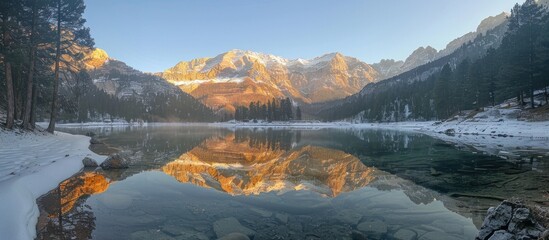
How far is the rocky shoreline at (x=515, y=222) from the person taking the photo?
6.46 meters

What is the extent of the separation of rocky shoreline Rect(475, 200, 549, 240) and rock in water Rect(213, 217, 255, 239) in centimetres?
614

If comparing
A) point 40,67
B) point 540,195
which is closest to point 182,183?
point 540,195

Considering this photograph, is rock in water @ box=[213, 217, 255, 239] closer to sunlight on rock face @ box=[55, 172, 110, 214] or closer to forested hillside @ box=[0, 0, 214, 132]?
sunlight on rock face @ box=[55, 172, 110, 214]

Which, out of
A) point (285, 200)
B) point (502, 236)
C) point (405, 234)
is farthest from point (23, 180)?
point (502, 236)

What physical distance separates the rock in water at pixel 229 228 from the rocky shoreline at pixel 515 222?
6135 millimetres

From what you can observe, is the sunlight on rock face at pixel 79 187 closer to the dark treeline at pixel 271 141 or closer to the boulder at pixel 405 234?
the boulder at pixel 405 234

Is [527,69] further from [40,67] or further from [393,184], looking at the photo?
[40,67]

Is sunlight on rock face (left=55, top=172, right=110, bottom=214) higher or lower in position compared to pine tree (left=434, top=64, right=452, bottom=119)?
lower

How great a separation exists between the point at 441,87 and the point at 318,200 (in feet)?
317

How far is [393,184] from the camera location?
16578 mm

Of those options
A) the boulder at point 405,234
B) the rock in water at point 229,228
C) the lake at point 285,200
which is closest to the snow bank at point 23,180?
the lake at point 285,200

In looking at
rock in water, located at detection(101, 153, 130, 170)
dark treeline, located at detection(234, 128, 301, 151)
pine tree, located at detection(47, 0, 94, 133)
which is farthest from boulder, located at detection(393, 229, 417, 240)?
pine tree, located at detection(47, 0, 94, 133)

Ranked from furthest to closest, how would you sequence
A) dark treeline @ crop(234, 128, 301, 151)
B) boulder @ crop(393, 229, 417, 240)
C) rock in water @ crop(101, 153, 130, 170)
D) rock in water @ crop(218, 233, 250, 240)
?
dark treeline @ crop(234, 128, 301, 151), rock in water @ crop(101, 153, 130, 170), boulder @ crop(393, 229, 417, 240), rock in water @ crop(218, 233, 250, 240)

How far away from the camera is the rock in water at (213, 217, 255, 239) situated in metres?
9.33
